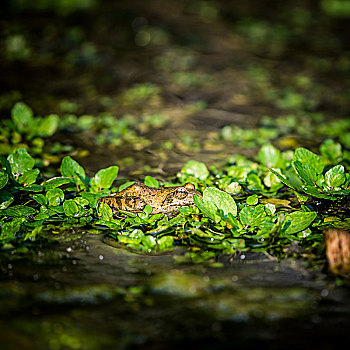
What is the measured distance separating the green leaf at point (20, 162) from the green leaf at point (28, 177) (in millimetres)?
81

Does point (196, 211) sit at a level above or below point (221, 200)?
below

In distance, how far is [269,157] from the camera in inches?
148

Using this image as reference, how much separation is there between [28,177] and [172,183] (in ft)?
3.78

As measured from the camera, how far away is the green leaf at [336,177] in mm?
3051

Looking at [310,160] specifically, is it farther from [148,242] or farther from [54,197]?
[54,197]

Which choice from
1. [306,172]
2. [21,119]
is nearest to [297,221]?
[306,172]

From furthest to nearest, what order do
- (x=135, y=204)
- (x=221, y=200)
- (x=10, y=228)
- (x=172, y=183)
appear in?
1. (x=172, y=183)
2. (x=135, y=204)
3. (x=221, y=200)
4. (x=10, y=228)

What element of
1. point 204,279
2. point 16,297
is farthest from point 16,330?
point 204,279

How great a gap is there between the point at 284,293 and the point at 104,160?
244 centimetres

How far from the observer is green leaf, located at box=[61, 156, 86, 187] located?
3.29 metres

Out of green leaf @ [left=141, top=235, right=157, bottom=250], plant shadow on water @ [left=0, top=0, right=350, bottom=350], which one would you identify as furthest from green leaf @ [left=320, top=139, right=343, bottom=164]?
Result: green leaf @ [left=141, top=235, right=157, bottom=250]

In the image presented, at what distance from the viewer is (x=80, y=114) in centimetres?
525

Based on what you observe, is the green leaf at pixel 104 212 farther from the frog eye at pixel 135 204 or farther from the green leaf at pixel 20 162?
the green leaf at pixel 20 162

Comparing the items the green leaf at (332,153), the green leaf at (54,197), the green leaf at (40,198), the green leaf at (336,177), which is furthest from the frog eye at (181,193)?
the green leaf at (332,153)
